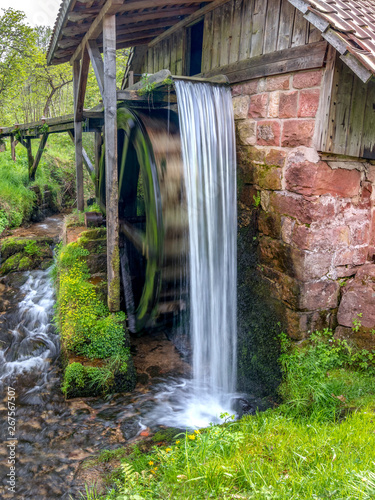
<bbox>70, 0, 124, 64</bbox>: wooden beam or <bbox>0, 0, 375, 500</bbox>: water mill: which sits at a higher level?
<bbox>70, 0, 124, 64</bbox>: wooden beam

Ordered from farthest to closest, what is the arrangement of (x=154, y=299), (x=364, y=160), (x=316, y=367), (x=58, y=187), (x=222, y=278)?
(x=58, y=187), (x=154, y=299), (x=222, y=278), (x=364, y=160), (x=316, y=367)

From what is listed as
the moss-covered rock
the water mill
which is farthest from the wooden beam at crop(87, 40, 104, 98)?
the moss-covered rock

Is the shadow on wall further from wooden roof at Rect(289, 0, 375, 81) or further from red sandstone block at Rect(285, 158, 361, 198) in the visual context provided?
wooden roof at Rect(289, 0, 375, 81)

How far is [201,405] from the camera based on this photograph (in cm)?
378

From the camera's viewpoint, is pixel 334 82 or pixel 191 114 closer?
pixel 334 82

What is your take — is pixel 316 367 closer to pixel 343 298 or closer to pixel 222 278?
pixel 343 298

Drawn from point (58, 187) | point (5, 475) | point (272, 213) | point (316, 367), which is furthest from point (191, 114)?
point (58, 187)

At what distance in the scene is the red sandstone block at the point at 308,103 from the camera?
10.2 ft

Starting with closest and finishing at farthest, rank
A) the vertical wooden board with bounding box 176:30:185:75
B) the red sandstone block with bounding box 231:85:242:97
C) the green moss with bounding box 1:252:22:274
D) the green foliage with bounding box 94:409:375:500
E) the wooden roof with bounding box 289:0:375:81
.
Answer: the green foliage with bounding box 94:409:375:500 → the wooden roof with bounding box 289:0:375:81 → the red sandstone block with bounding box 231:85:242:97 → the vertical wooden board with bounding box 176:30:185:75 → the green moss with bounding box 1:252:22:274

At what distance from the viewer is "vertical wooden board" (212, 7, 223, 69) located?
420 centimetres

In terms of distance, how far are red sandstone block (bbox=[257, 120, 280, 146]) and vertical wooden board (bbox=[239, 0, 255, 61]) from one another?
0.71 m

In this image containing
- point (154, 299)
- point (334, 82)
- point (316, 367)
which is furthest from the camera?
point (154, 299)

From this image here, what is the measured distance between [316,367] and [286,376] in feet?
0.97

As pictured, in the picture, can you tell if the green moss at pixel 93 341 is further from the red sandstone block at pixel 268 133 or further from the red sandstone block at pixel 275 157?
the red sandstone block at pixel 268 133
